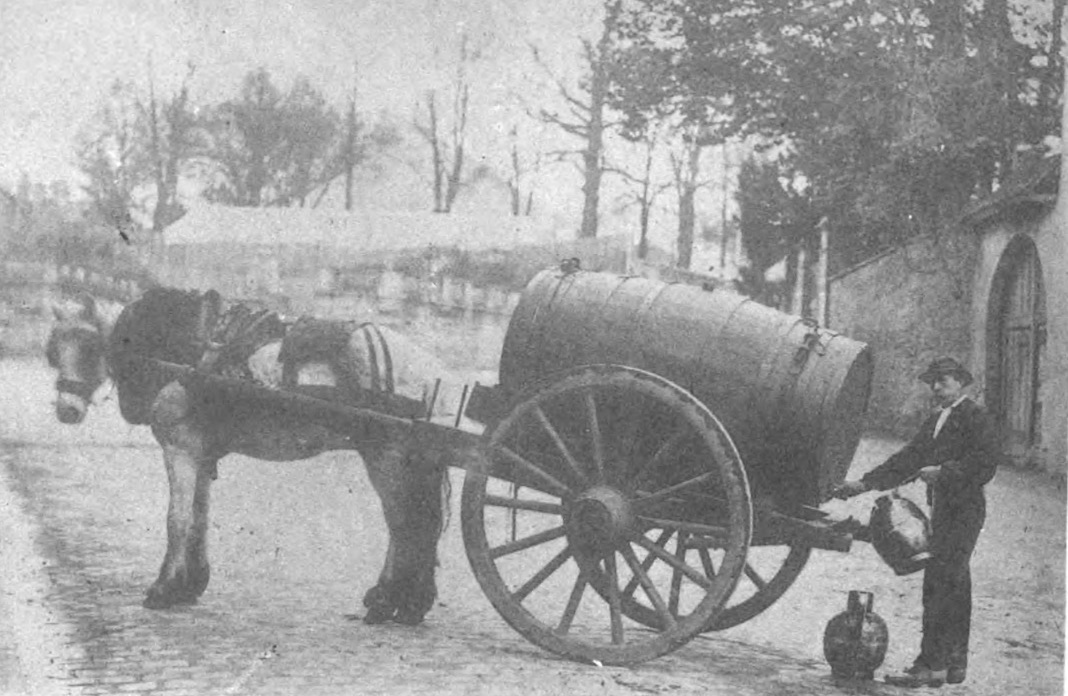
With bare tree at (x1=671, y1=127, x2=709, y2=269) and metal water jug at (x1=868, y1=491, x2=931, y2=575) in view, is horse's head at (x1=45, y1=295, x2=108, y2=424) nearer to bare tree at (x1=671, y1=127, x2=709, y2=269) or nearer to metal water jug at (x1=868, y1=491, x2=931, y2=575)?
bare tree at (x1=671, y1=127, x2=709, y2=269)

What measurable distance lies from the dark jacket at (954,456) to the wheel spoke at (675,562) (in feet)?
2.82

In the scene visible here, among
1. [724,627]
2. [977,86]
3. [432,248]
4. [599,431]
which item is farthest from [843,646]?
[977,86]

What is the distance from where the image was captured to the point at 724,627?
16.1 feet

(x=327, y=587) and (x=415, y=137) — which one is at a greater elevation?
(x=415, y=137)

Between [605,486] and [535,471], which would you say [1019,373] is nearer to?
[605,486]

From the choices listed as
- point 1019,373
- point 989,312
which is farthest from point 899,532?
point 989,312

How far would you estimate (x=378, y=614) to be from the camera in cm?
500

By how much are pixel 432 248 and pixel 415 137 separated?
1.72 feet

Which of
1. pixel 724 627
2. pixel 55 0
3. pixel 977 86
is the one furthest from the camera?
pixel 977 86

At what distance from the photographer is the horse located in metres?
5.46

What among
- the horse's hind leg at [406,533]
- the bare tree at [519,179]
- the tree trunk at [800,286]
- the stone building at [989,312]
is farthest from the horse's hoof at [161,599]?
the tree trunk at [800,286]

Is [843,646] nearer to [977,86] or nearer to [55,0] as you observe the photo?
[977,86]

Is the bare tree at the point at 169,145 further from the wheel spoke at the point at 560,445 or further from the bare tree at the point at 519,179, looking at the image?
the wheel spoke at the point at 560,445

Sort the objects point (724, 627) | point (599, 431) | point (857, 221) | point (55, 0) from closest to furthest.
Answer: point (599, 431), point (724, 627), point (55, 0), point (857, 221)
